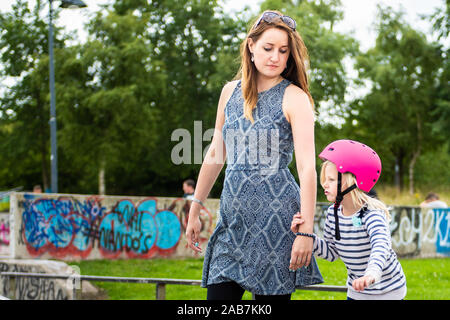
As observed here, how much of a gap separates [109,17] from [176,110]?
6.38 meters

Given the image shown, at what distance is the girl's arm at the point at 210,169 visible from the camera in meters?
2.80

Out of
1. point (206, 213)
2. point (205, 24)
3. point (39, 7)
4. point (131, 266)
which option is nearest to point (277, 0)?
point (205, 24)

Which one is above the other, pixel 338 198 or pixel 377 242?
pixel 338 198

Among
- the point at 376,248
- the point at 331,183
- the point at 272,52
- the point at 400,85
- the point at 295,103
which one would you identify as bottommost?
the point at 376,248

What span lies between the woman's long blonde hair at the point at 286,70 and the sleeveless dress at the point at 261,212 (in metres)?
0.06

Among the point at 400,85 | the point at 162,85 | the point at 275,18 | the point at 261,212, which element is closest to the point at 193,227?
the point at 261,212

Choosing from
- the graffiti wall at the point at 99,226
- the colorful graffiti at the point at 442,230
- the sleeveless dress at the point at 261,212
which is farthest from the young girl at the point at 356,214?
the colorful graffiti at the point at 442,230

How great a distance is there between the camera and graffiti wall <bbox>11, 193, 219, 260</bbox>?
12.4m

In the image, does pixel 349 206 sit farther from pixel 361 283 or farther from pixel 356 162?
pixel 361 283

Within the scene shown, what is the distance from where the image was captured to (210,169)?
280cm

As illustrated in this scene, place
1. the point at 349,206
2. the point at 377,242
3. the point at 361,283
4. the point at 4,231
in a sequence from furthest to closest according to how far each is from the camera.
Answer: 1. the point at 4,231
2. the point at 349,206
3. the point at 377,242
4. the point at 361,283

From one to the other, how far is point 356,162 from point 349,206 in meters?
0.24

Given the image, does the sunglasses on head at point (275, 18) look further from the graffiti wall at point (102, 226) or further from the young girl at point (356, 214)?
the graffiti wall at point (102, 226)

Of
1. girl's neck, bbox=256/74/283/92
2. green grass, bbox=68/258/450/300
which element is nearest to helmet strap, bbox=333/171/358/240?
girl's neck, bbox=256/74/283/92
